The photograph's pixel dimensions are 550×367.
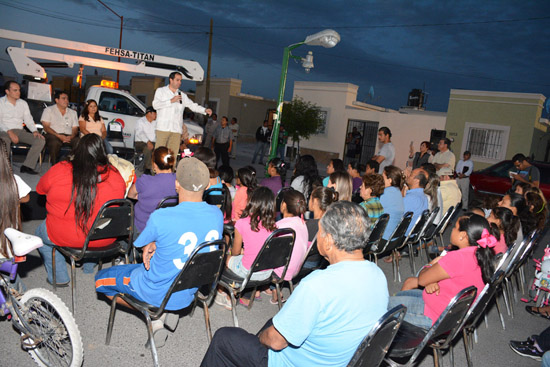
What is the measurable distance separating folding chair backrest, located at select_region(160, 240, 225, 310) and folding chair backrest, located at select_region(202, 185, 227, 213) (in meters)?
1.76

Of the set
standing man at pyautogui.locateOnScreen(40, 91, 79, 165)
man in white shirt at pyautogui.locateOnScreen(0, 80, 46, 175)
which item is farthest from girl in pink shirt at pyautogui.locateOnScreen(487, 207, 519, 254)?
man in white shirt at pyautogui.locateOnScreen(0, 80, 46, 175)

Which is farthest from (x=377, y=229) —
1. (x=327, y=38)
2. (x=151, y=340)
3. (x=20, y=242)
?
(x=327, y=38)

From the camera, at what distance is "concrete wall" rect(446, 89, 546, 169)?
653 inches

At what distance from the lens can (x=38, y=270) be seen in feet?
13.3

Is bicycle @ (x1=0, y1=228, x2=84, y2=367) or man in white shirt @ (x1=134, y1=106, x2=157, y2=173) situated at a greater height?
man in white shirt @ (x1=134, y1=106, x2=157, y2=173)

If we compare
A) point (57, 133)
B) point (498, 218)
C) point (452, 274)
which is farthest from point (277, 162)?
point (57, 133)

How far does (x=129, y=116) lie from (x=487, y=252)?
9.62 meters

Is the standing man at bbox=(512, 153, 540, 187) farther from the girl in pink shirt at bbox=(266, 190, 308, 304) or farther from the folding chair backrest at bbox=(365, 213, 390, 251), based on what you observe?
the girl in pink shirt at bbox=(266, 190, 308, 304)

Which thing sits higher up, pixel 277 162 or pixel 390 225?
pixel 277 162

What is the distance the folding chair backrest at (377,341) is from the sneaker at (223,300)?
2125mm

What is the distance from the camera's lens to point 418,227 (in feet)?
16.8

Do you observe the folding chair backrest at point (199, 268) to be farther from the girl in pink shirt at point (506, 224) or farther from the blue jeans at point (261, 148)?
the blue jeans at point (261, 148)

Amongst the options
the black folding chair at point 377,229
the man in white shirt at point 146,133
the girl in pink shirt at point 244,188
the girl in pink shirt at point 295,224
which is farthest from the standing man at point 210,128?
the girl in pink shirt at point 295,224

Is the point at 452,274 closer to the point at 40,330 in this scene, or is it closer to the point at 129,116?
the point at 40,330
